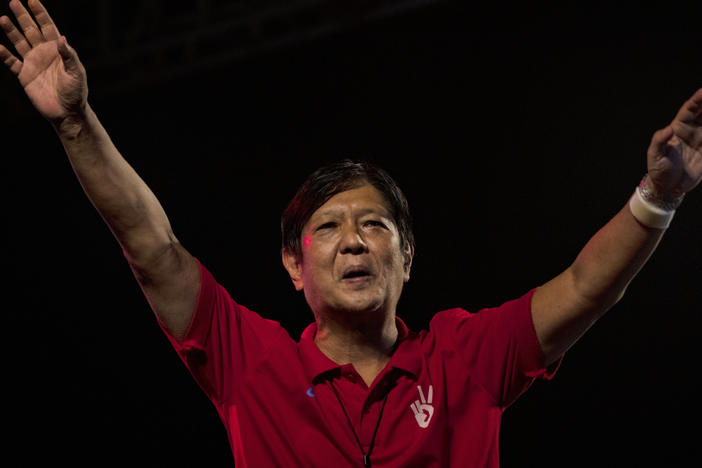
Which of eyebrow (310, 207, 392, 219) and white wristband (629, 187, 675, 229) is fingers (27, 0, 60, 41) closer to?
eyebrow (310, 207, 392, 219)

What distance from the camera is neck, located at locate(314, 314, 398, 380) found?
2.06m

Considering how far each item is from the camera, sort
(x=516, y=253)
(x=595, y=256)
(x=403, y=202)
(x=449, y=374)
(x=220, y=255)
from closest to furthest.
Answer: (x=595, y=256) → (x=449, y=374) → (x=403, y=202) → (x=516, y=253) → (x=220, y=255)

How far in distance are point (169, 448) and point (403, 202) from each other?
317cm

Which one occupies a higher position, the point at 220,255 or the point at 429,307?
the point at 220,255

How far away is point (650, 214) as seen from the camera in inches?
67.9

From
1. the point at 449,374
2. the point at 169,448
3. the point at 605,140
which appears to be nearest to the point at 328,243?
the point at 449,374

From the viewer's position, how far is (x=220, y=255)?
16.2 feet

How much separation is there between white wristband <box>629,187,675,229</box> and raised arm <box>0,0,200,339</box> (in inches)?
41.4

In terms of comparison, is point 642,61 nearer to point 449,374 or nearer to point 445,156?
point 445,156

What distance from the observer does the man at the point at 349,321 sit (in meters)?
1.71

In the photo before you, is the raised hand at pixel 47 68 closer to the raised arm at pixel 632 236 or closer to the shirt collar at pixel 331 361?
the shirt collar at pixel 331 361

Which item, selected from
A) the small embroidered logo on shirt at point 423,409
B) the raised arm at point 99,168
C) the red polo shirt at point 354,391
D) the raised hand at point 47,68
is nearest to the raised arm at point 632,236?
the red polo shirt at point 354,391

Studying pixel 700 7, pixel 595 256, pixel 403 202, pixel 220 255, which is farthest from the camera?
pixel 220 255

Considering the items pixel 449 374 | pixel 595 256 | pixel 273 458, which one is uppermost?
pixel 595 256
